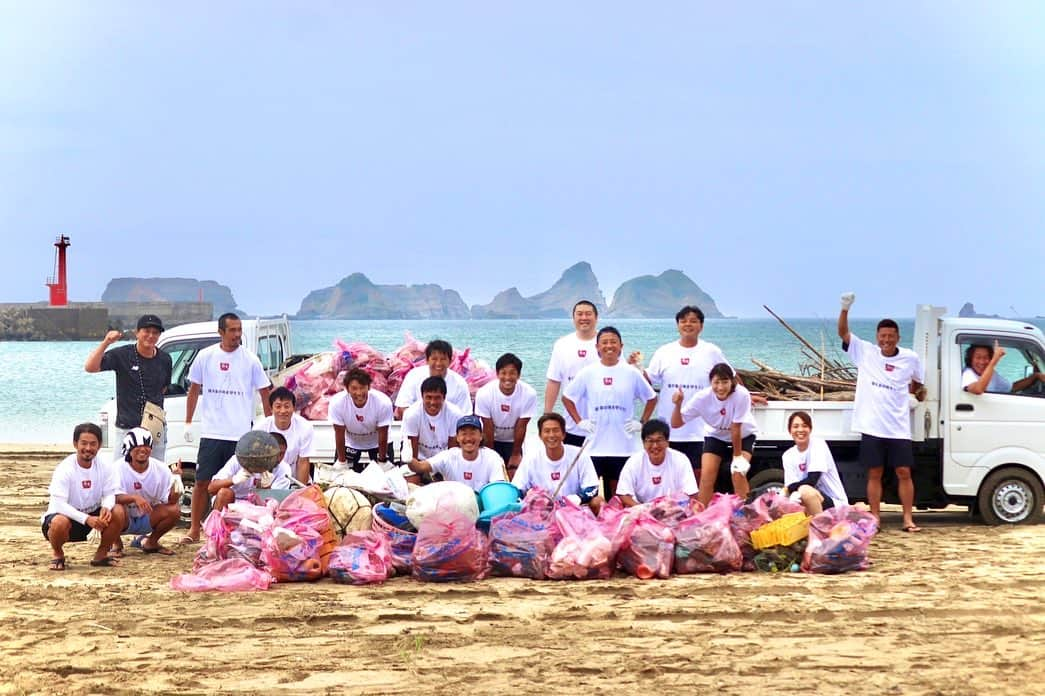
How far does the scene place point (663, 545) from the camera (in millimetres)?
8781

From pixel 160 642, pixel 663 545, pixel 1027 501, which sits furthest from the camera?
pixel 1027 501

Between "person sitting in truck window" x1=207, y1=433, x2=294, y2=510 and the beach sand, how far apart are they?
592 millimetres

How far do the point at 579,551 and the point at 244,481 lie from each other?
2.64 meters

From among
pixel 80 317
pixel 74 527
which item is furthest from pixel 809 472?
pixel 80 317

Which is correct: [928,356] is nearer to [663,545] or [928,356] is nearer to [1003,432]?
[1003,432]

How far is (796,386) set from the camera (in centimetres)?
1188

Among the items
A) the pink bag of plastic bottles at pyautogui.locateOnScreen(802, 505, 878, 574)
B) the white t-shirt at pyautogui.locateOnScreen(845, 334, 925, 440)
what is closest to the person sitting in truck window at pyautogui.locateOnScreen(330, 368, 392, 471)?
the pink bag of plastic bottles at pyautogui.locateOnScreen(802, 505, 878, 574)

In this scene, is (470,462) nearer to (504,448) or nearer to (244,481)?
(504,448)

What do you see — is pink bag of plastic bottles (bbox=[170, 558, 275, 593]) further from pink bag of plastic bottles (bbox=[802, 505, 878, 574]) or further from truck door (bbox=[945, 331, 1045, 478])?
truck door (bbox=[945, 331, 1045, 478])

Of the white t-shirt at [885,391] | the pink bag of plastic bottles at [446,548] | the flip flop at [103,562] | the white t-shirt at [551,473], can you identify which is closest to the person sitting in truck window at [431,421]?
the white t-shirt at [551,473]

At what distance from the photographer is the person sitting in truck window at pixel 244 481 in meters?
9.40

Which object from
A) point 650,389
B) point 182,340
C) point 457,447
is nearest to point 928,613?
point 650,389

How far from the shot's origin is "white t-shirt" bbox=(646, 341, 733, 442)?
A: 10.2 meters

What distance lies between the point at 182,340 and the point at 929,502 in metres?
7.11
